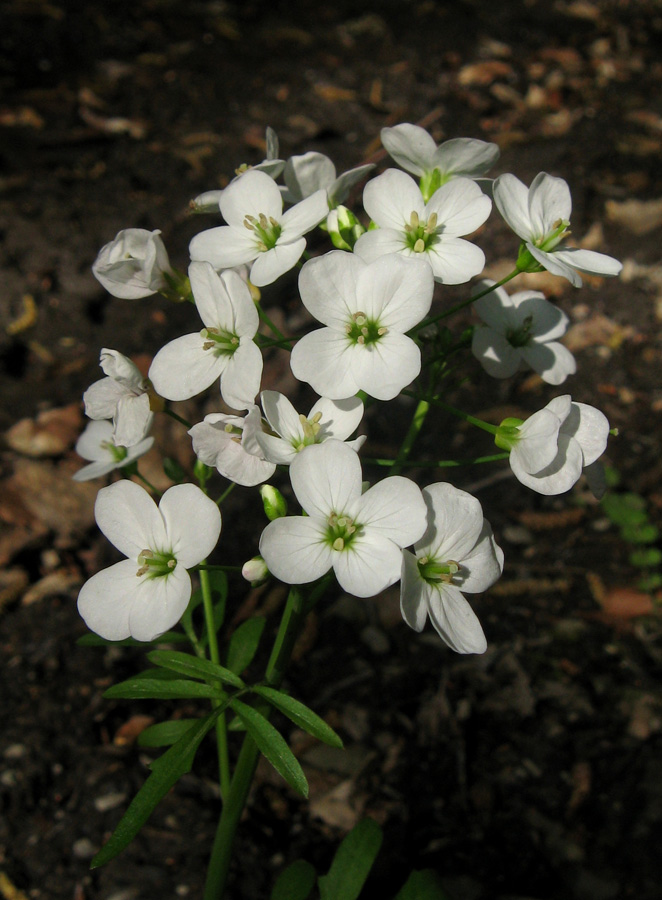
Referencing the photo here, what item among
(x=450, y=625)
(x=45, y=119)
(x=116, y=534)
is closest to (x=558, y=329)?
(x=450, y=625)

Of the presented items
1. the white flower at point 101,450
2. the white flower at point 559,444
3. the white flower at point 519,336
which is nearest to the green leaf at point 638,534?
the white flower at point 519,336

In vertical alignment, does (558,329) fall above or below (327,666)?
above

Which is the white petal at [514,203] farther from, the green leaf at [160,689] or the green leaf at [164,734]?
the green leaf at [164,734]

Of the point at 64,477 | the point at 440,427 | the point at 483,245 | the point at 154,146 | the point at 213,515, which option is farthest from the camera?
the point at 154,146

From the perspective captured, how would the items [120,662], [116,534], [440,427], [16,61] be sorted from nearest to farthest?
1. [116,534]
2. [120,662]
3. [440,427]
4. [16,61]

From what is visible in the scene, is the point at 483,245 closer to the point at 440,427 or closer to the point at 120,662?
the point at 440,427

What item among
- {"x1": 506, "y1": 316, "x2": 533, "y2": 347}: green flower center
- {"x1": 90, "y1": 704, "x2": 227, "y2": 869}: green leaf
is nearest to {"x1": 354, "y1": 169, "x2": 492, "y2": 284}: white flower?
{"x1": 506, "y1": 316, "x2": 533, "y2": 347}: green flower center

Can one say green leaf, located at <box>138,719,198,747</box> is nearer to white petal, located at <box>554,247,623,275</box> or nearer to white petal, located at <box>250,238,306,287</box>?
white petal, located at <box>250,238,306,287</box>
